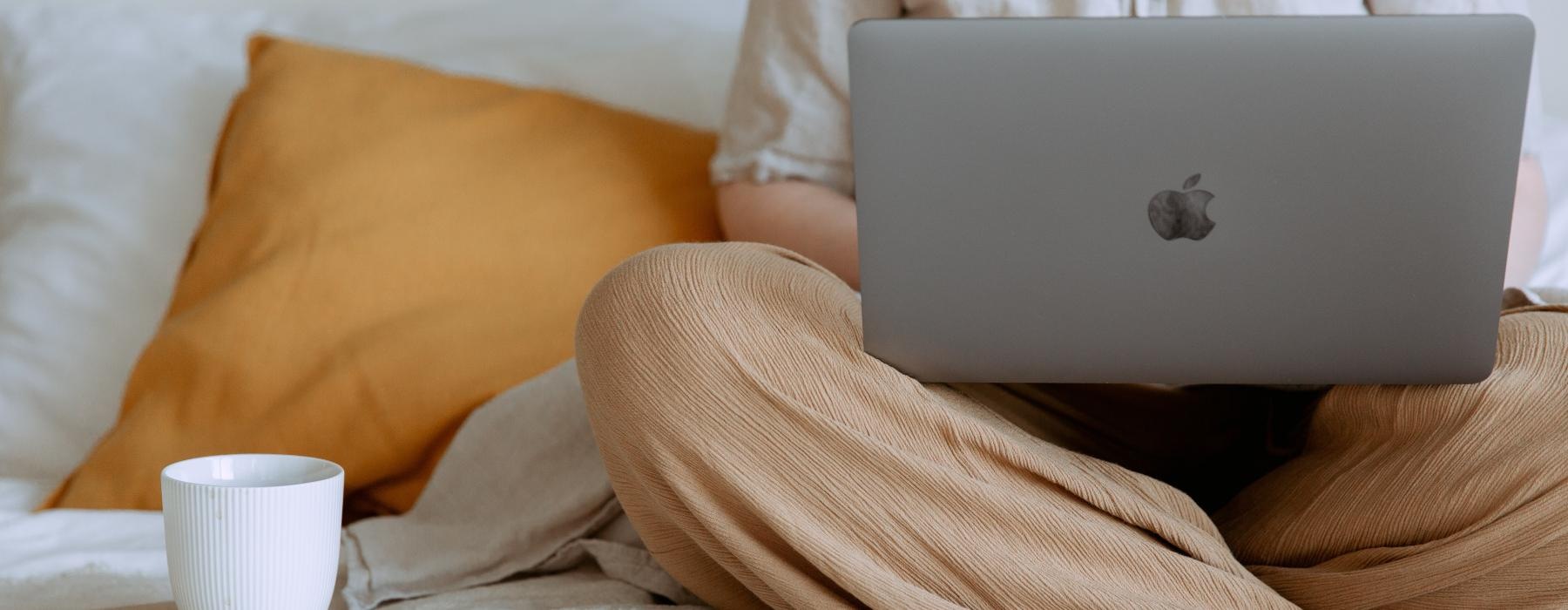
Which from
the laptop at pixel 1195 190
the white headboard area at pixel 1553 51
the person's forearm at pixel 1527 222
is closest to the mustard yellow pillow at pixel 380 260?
the laptop at pixel 1195 190

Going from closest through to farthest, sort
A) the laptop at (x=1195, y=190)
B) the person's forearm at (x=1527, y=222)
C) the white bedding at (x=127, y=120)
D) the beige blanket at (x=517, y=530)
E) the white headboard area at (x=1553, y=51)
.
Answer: the laptop at (x=1195, y=190), the beige blanket at (x=517, y=530), the person's forearm at (x=1527, y=222), the white bedding at (x=127, y=120), the white headboard area at (x=1553, y=51)

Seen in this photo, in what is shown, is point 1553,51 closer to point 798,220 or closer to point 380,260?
point 798,220

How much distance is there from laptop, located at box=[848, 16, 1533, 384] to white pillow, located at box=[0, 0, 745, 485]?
2.71ft

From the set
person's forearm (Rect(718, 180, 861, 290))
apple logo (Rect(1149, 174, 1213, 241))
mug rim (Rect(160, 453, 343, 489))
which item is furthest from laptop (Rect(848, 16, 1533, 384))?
person's forearm (Rect(718, 180, 861, 290))

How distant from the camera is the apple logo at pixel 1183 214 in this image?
2.11 feet

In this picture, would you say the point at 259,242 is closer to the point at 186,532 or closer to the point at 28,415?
the point at 28,415

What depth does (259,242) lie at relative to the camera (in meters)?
1.17

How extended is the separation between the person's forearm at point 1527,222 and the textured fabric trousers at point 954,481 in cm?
31

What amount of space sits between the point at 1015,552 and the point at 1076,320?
0.14 m

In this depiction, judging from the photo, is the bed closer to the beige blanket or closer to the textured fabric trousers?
the beige blanket

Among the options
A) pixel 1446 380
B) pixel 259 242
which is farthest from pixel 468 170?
pixel 1446 380

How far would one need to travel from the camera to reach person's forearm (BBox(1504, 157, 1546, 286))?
1043 mm

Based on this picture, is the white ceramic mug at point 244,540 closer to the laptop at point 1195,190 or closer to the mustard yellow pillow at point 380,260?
the laptop at point 1195,190

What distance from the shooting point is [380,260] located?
3.74 feet
